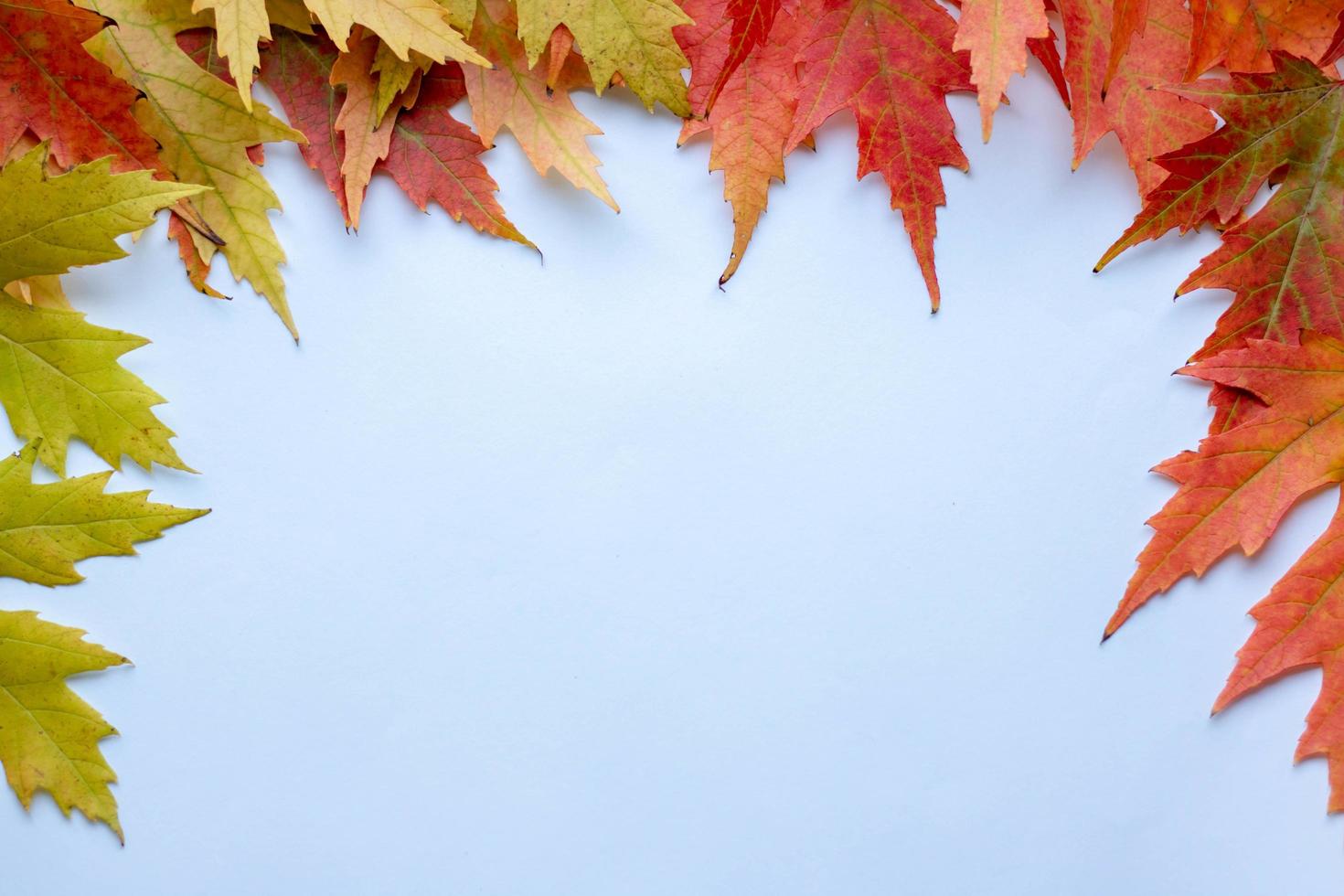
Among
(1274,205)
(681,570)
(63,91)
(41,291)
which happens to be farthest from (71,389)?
(1274,205)

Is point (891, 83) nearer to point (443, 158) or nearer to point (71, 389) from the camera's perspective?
point (443, 158)

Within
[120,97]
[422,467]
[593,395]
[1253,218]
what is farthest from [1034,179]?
[120,97]

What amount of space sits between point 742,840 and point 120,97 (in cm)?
63

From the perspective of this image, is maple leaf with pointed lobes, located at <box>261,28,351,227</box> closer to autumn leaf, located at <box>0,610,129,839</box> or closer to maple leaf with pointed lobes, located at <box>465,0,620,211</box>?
maple leaf with pointed lobes, located at <box>465,0,620,211</box>

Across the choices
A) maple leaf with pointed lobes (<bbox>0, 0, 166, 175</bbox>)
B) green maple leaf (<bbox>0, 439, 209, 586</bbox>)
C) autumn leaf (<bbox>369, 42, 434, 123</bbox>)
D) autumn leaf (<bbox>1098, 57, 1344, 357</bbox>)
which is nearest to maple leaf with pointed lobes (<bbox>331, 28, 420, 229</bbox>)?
autumn leaf (<bbox>369, 42, 434, 123</bbox>)

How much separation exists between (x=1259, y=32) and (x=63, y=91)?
2.54ft

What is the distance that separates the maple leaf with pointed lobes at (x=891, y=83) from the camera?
696 millimetres

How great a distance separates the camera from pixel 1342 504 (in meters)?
0.67

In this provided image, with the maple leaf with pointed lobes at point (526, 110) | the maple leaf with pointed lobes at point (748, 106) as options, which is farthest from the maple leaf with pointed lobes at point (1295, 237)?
the maple leaf with pointed lobes at point (526, 110)

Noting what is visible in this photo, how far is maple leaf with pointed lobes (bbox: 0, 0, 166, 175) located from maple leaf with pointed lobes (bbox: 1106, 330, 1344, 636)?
2.29ft

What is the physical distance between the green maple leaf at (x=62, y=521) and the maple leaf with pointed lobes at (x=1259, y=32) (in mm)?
754

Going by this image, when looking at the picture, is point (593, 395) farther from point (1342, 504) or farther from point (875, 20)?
point (1342, 504)

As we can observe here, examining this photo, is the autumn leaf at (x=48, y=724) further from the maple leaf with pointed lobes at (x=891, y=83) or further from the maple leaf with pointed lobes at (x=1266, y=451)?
the maple leaf with pointed lobes at (x=1266, y=451)

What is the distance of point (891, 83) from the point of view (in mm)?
705
